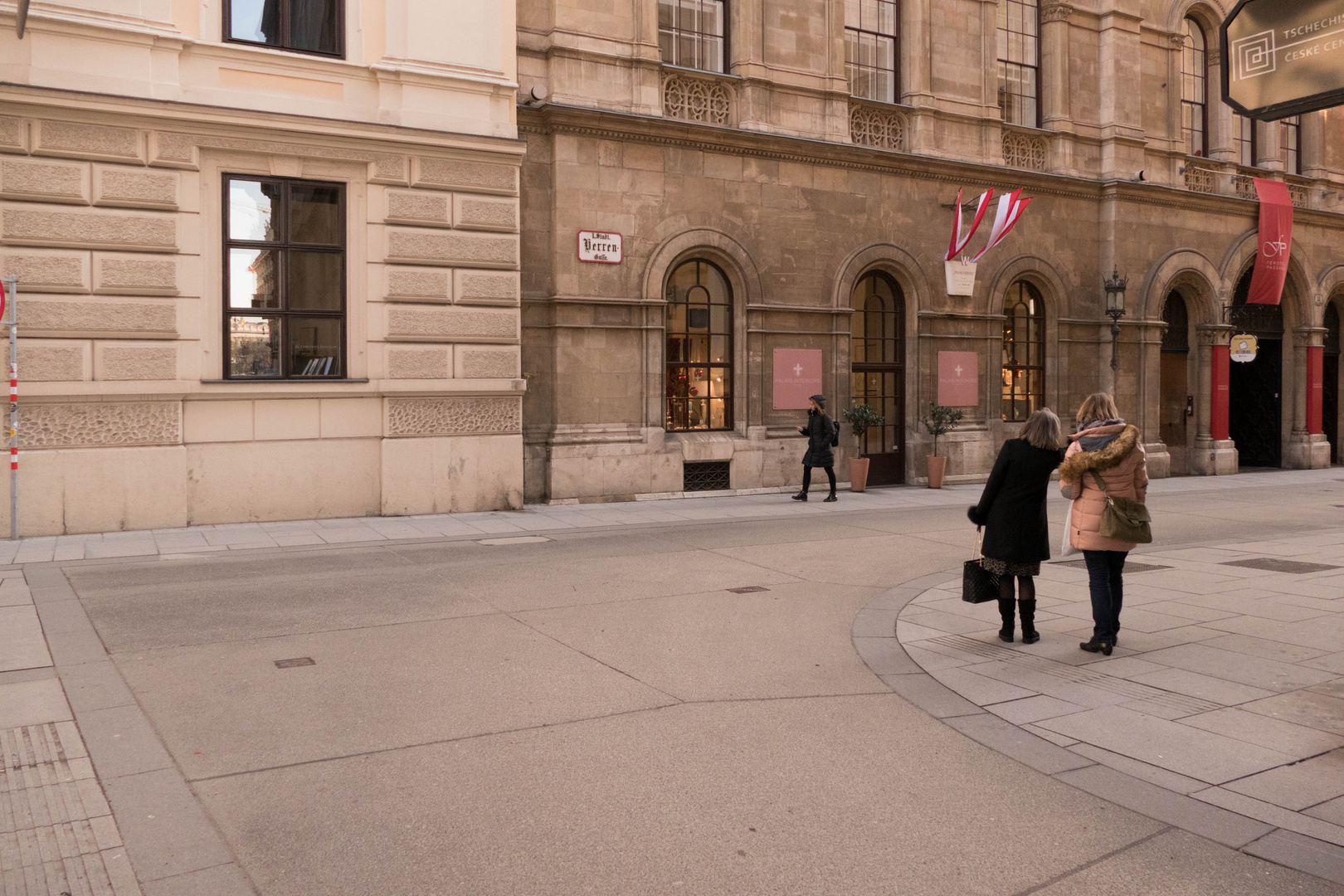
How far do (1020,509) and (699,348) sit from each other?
11.9m

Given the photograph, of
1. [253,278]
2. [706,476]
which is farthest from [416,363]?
[706,476]

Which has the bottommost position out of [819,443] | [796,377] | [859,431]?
[819,443]

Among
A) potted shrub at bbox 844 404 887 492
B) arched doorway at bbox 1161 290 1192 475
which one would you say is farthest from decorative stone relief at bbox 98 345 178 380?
arched doorway at bbox 1161 290 1192 475

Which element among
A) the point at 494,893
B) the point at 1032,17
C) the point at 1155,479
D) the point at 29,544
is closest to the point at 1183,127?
the point at 1032,17

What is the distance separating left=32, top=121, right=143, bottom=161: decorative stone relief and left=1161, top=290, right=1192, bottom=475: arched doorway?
74.4ft

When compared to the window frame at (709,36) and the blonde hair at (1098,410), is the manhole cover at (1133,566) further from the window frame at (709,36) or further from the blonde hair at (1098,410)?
the window frame at (709,36)

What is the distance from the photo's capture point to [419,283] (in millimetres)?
15523

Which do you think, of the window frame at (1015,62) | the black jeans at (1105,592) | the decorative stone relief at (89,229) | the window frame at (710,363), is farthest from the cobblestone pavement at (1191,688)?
the window frame at (1015,62)

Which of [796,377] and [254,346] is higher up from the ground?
[254,346]

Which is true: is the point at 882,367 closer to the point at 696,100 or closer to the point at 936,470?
the point at 936,470

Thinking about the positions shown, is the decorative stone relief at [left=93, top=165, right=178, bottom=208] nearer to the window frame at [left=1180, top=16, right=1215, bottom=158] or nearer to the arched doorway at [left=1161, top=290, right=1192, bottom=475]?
the arched doorway at [left=1161, top=290, right=1192, bottom=475]

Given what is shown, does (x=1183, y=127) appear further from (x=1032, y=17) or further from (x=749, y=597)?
(x=749, y=597)

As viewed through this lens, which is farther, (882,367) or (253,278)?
(882,367)

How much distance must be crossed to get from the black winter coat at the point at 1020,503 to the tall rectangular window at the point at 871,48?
587 inches
